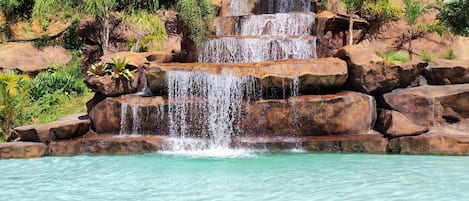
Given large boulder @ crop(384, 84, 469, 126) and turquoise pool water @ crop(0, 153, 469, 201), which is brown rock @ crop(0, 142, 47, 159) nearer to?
turquoise pool water @ crop(0, 153, 469, 201)

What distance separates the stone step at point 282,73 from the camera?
37.4 ft

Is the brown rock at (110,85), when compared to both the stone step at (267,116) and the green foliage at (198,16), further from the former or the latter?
the green foliage at (198,16)

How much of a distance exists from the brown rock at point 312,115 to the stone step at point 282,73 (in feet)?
1.11

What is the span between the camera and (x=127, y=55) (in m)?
13.1

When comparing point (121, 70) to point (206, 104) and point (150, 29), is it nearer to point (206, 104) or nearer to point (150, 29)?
point (206, 104)

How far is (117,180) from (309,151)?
198 inches

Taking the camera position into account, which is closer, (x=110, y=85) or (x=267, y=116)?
(x=267, y=116)

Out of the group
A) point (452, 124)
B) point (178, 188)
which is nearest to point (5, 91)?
point (178, 188)

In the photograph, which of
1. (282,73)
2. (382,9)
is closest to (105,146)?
(282,73)

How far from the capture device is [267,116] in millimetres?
11484

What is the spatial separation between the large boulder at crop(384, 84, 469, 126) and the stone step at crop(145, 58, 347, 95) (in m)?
1.62

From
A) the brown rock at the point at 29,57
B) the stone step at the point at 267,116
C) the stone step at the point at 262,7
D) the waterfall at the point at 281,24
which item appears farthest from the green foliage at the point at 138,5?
the stone step at the point at 267,116

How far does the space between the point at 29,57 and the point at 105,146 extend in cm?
990

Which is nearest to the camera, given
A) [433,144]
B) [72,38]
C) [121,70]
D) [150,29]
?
[433,144]
